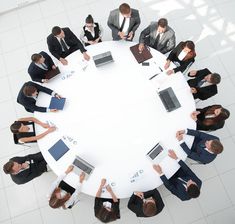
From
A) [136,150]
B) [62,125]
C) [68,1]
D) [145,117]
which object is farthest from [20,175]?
[68,1]

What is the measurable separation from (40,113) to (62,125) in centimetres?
37

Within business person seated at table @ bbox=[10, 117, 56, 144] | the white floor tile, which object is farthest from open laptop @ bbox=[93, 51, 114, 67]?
the white floor tile

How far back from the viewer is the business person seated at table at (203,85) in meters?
4.36

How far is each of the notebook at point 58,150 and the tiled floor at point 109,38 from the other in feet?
2.88

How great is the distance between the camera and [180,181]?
4164mm

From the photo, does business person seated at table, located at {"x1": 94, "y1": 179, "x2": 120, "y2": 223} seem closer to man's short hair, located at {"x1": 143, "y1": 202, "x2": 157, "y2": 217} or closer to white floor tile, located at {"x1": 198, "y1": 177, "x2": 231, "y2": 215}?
man's short hair, located at {"x1": 143, "y1": 202, "x2": 157, "y2": 217}

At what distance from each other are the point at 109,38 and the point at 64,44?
115cm

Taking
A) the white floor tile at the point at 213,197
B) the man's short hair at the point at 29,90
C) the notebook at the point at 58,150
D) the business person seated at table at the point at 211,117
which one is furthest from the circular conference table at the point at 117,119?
the white floor tile at the point at 213,197

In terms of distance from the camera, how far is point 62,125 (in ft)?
14.2

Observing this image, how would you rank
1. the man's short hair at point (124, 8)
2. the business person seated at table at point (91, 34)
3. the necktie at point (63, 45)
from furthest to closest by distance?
1. the business person seated at table at point (91, 34)
2. the necktie at point (63, 45)
3. the man's short hair at point (124, 8)

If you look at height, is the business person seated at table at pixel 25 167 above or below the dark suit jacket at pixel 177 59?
below

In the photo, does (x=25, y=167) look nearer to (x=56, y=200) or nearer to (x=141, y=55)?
(x=56, y=200)

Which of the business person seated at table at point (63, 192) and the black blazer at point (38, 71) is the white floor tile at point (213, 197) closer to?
the business person seated at table at point (63, 192)

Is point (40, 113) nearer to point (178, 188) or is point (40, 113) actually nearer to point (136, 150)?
point (136, 150)
